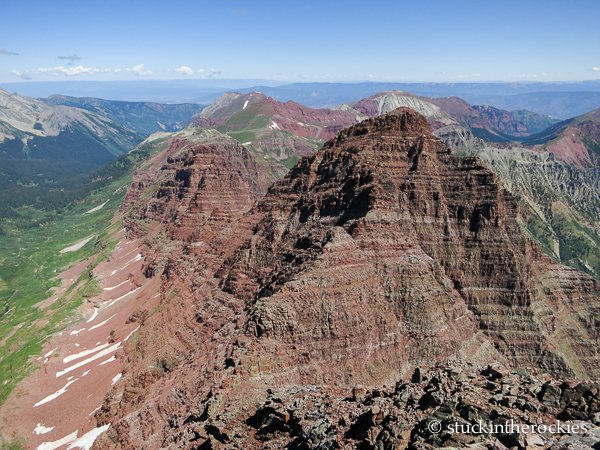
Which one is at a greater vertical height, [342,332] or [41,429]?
[342,332]

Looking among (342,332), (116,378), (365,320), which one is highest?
(365,320)

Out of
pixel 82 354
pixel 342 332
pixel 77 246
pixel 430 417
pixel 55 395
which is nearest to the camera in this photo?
pixel 430 417

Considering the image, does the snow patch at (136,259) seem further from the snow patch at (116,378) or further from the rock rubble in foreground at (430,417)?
the rock rubble in foreground at (430,417)

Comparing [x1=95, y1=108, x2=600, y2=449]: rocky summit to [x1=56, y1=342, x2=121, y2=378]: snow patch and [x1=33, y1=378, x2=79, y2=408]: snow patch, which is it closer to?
[x1=56, y1=342, x2=121, y2=378]: snow patch

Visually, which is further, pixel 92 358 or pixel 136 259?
pixel 136 259

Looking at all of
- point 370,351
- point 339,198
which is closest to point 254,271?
point 339,198

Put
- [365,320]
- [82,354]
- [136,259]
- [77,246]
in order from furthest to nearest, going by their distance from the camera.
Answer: [77,246], [136,259], [82,354], [365,320]

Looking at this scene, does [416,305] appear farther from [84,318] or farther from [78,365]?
[84,318]

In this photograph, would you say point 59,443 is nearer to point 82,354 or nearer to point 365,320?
point 82,354

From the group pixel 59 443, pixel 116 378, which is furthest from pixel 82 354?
pixel 59 443

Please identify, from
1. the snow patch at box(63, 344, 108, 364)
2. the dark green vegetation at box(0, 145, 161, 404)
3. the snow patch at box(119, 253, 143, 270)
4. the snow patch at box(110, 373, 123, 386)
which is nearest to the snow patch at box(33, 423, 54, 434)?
the snow patch at box(110, 373, 123, 386)
